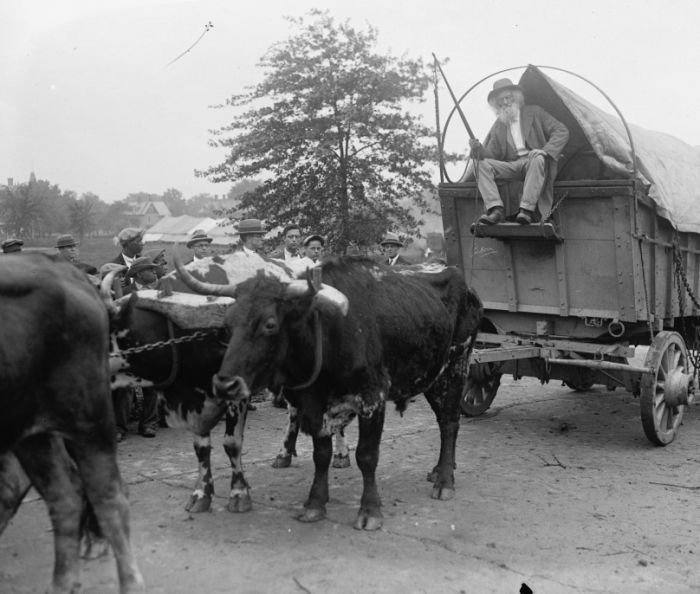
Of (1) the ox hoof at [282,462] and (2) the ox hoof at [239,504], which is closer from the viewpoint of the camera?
(2) the ox hoof at [239,504]

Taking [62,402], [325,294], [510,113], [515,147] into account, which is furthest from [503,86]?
[62,402]

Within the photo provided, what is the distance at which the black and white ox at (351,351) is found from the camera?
4742mm

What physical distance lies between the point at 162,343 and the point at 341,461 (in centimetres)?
226

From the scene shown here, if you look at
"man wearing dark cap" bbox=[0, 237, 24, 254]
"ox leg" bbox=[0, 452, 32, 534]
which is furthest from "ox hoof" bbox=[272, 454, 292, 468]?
"man wearing dark cap" bbox=[0, 237, 24, 254]

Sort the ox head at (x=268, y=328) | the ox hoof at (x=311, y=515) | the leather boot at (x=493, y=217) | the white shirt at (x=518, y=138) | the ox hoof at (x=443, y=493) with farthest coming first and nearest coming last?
the white shirt at (x=518, y=138) → the leather boot at (x=493, y=217) → the ox hoof at (x=443, y=493) → the ox hoof at (x=311, y=515) → the ox head at (x=268, y=328)

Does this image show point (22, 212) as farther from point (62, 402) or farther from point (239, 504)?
point (62, 402)

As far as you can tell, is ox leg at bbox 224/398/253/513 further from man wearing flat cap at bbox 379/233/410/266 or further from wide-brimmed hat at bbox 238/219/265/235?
man wearing flat cap at bbox 379/233/410/266

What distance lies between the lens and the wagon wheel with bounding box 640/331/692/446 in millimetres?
6848

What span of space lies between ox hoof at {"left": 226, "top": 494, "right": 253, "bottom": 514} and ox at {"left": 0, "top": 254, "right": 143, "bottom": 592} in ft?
4.94

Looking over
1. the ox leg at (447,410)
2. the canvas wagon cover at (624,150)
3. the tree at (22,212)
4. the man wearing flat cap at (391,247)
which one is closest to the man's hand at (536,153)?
the canvas wagon cover at (624,150)

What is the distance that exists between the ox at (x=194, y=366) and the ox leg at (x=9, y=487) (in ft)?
3.64

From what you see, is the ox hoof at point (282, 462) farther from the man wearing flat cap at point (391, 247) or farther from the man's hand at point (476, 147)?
the man wearing flat cap at point (391, 247)

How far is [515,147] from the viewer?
7.49 meters

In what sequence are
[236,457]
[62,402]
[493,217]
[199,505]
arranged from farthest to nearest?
[493,217] < [236,457] < [199,505] < [62,402]
